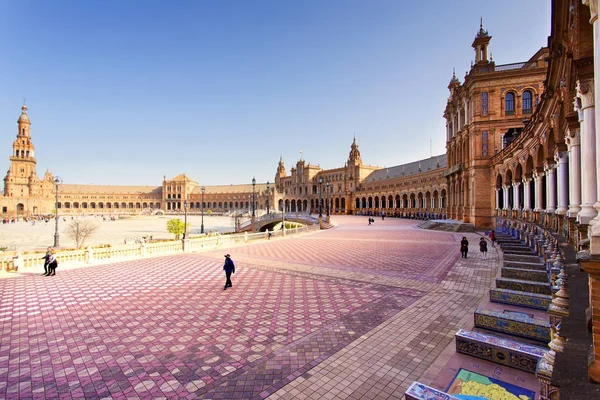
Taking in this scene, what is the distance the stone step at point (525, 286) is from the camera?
8195 millimetres

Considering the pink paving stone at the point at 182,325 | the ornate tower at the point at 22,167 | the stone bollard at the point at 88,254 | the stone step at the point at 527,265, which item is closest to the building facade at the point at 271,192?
the ornate tower at the point at 22,167

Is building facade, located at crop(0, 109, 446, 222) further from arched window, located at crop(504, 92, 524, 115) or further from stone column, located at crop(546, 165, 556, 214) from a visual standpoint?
stone column, located at crop(546, 165, 556, 214)

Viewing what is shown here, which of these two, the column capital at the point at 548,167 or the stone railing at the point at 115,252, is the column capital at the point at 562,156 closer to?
the column capital at the point at 548,167

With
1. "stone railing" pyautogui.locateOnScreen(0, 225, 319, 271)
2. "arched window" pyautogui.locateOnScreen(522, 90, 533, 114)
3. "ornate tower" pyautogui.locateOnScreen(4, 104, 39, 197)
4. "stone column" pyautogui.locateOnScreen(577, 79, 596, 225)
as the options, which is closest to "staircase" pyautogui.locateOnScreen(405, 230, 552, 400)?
"stone column" pyautogui.locateOnScreen(577, 79, 596, 225)

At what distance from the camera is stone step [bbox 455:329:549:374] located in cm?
488

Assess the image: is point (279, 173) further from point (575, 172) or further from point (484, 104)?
point (575, 172)

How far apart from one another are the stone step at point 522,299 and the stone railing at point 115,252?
17.5m

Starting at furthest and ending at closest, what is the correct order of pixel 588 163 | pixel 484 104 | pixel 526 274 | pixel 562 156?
pixel 484 104 → pixel 562 156 → pixel 526 274 → pixel 588 163

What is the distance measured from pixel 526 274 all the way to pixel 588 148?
493cm

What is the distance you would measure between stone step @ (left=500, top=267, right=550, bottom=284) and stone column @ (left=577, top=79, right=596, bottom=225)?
9.81 ft

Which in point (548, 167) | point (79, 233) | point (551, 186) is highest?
point (548, 167)

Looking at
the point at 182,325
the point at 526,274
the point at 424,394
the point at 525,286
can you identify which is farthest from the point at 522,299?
the point at 182,325

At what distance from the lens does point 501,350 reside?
203 inches

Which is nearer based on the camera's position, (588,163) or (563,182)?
(588,163)
